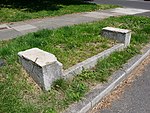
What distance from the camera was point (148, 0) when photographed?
2202 centimetres

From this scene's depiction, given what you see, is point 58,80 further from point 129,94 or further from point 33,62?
point 129,94

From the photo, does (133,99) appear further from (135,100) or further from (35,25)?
(35,25)

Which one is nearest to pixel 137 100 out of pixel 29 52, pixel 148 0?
pixel 29 52

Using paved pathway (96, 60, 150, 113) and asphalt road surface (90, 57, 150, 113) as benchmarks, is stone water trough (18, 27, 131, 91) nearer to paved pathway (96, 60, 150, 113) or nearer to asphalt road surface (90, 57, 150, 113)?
asphalt road surface (90, 57, 150, 113)

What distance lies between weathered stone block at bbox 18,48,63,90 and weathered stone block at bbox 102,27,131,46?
266cm

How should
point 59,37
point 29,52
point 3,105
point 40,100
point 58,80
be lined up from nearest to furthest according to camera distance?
point 3,105 → point 40,100 → point 58,80 → point 29,52 → point 59,37

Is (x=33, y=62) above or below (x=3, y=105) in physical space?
above

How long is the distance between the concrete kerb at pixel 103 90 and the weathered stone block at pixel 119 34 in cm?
68

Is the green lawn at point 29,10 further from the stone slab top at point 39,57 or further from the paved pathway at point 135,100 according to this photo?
the paved pathway at point 135,100

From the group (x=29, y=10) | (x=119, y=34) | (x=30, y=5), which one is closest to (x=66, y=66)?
(x=119, y=34)

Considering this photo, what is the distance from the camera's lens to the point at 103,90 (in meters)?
3.98

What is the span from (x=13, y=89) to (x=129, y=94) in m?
2.06

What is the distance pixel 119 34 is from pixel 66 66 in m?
2.19

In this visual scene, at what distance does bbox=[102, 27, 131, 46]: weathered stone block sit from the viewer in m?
5.98
